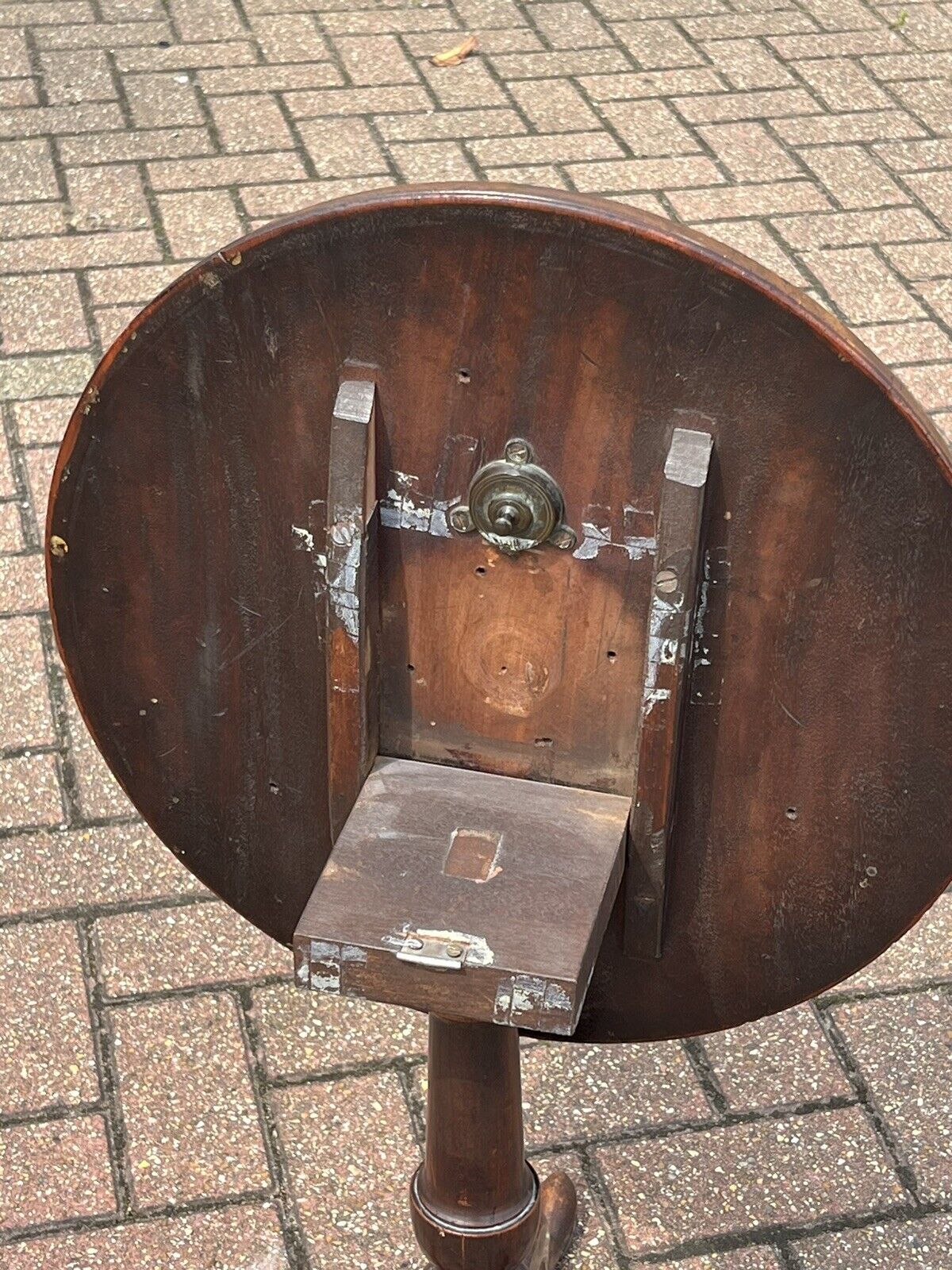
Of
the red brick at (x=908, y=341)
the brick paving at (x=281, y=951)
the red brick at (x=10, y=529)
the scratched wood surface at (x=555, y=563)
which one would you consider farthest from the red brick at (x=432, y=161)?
the scratched wood surface at (x=555, y=563)

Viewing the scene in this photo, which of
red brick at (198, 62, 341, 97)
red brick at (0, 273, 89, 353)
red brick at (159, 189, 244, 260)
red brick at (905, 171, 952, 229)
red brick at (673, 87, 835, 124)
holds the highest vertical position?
red brick at (198, 62, 341, 97)

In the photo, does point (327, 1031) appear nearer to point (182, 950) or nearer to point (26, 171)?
point (182, 950)

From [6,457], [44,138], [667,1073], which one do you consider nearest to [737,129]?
[44,138]

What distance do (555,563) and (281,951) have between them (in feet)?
4.67

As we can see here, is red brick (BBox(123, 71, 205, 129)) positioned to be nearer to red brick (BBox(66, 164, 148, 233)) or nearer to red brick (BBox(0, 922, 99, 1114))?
red brick (BBox(66, 164, 148, 233))

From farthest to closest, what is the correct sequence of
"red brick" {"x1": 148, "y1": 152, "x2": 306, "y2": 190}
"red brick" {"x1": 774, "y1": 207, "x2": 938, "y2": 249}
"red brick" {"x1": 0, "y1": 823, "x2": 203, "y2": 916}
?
"red brick" {"x1": 148, "y1": 152, "x2": 306, "y2": 190} < "red brick" {"x1": 774, "y1": 207, "x2": 938, "y2": 249} < "red brick" {"x1": 0, "y1": 823, "x2": 203, "y2": 916}

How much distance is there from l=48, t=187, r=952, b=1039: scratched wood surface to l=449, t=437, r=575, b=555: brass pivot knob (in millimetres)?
17

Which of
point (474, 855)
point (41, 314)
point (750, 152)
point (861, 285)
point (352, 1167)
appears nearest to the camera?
point (474, 855)

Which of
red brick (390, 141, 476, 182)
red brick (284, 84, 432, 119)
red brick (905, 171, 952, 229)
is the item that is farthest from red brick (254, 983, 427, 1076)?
red brick (284, 84, 432, 119)

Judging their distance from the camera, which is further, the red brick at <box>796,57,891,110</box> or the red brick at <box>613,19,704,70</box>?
the red brick at <box>613,19,704,70</box>

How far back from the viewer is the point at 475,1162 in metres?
1.92

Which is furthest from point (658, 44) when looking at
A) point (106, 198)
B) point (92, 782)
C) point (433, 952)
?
point (433, 952)

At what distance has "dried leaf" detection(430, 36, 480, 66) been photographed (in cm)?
505

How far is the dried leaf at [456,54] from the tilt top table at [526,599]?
3778 mm
